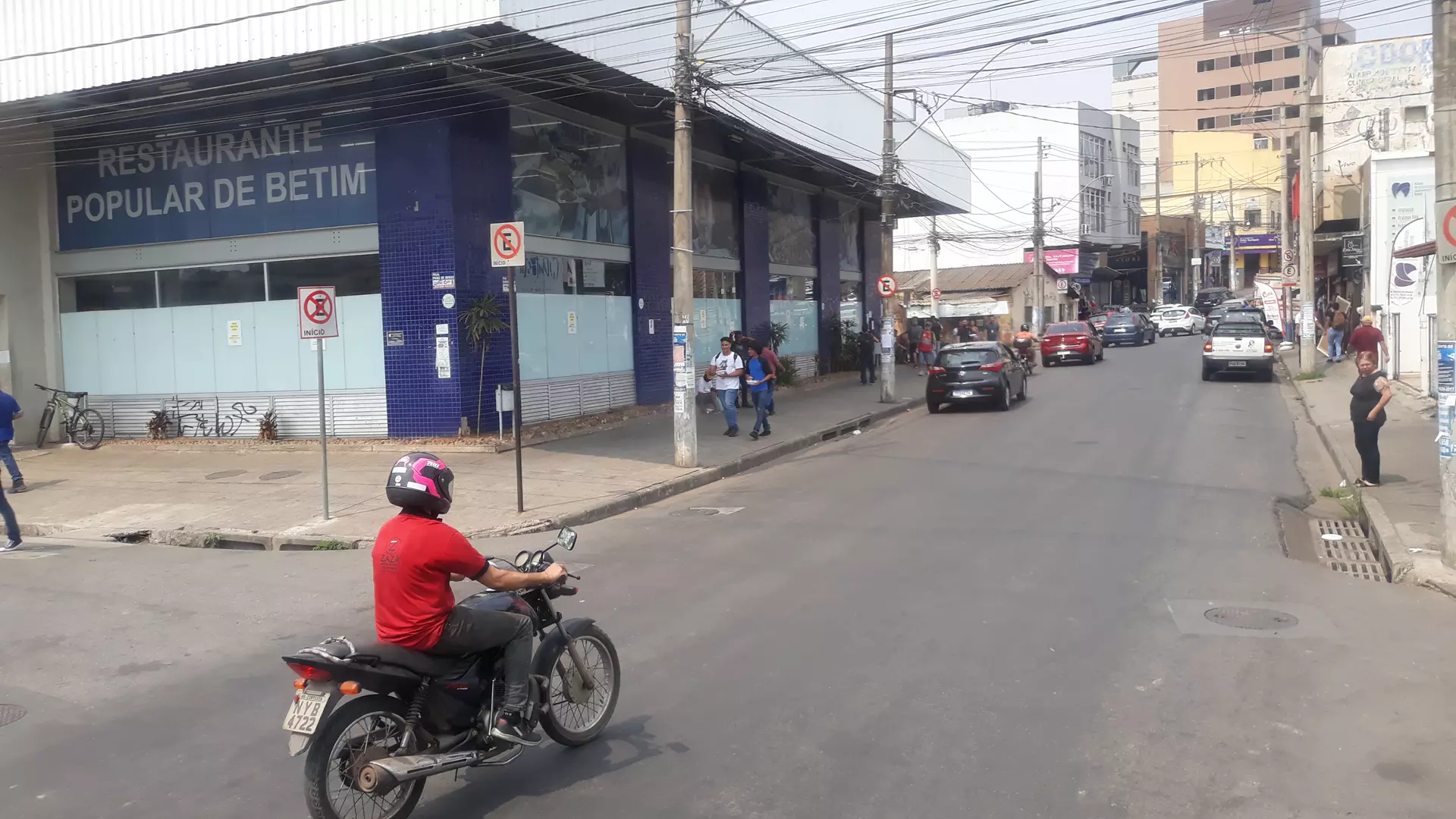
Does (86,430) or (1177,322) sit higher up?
(1177,322)

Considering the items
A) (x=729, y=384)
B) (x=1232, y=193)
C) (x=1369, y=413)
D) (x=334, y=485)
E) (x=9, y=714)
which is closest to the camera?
(x=9, y=714)

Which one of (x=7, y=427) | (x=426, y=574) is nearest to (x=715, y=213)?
(x=7, y=427)

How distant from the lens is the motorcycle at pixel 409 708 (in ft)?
14.6

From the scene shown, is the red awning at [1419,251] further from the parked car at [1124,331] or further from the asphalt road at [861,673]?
the parked car at [1124,331]

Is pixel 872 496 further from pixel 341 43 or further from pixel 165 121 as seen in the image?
pixel 165 121

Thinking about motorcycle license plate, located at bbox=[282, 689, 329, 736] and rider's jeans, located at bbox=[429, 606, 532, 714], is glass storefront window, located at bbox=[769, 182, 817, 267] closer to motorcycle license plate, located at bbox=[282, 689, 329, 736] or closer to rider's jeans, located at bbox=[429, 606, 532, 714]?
rider's jeans, located at bbox=[429, 606, 532, 714]

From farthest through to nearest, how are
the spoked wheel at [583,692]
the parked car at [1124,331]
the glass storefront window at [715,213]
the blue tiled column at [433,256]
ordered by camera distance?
the parked car at [1124,331], the glass storefront window at [715,213], the blue tiled column at [433,256], the spoked wheel at [583,692]

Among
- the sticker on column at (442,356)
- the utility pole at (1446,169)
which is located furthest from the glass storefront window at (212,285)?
the utility pole at (1446,169)

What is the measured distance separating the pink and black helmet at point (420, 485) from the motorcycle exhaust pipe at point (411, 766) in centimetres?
104

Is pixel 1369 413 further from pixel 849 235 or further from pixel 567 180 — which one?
pixel 849 235

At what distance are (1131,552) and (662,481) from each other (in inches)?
259

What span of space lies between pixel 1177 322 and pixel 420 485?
57603mm

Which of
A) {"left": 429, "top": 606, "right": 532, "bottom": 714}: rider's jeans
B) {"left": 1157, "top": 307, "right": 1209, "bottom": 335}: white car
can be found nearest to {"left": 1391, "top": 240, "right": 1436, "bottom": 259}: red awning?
{"left": 429, "top": 606, "right": 532, "bottom": 714}: rider's jeans

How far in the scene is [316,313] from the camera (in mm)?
12602
